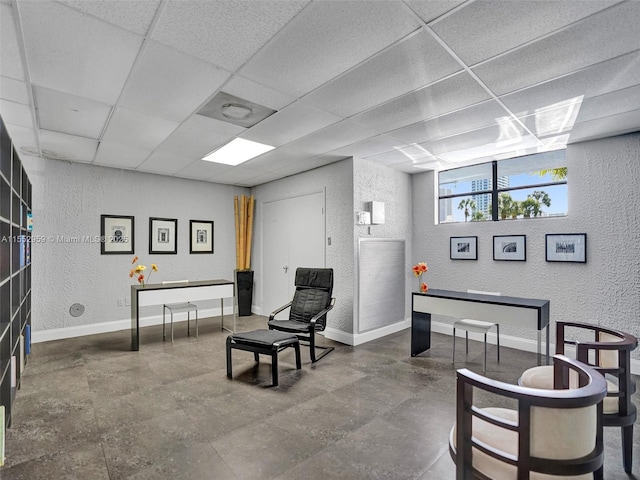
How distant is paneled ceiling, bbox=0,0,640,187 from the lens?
5.96 feet

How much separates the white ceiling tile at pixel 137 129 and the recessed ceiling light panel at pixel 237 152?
714 mm

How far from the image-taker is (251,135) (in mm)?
3762

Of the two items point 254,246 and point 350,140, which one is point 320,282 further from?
point 254,246

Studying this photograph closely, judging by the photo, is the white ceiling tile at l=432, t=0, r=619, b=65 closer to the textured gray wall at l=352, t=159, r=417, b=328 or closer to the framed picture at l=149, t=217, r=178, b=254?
the textured gray wall at l=352, t=159, r=417, b=328

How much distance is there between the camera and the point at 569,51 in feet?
6.96

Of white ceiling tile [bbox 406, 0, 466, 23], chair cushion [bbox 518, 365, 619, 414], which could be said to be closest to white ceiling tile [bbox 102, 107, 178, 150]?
white ceiling tile [bbox 406, 0, 466, 23]

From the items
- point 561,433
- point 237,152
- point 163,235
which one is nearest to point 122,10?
point 237,152

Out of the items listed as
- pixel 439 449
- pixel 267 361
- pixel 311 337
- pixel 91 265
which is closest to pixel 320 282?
Result: pixel 311 337

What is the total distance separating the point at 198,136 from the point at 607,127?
4345mm

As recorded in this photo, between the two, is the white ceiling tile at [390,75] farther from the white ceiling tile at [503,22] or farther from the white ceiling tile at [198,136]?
the white ceiling tile at [198,136]

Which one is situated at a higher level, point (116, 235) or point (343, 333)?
point (116, 235)

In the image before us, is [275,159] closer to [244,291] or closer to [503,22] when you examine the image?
[244,291]

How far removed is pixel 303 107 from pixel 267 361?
2837 mm

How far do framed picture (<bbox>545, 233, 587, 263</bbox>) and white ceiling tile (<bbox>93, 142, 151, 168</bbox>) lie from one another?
5257 millimetres
